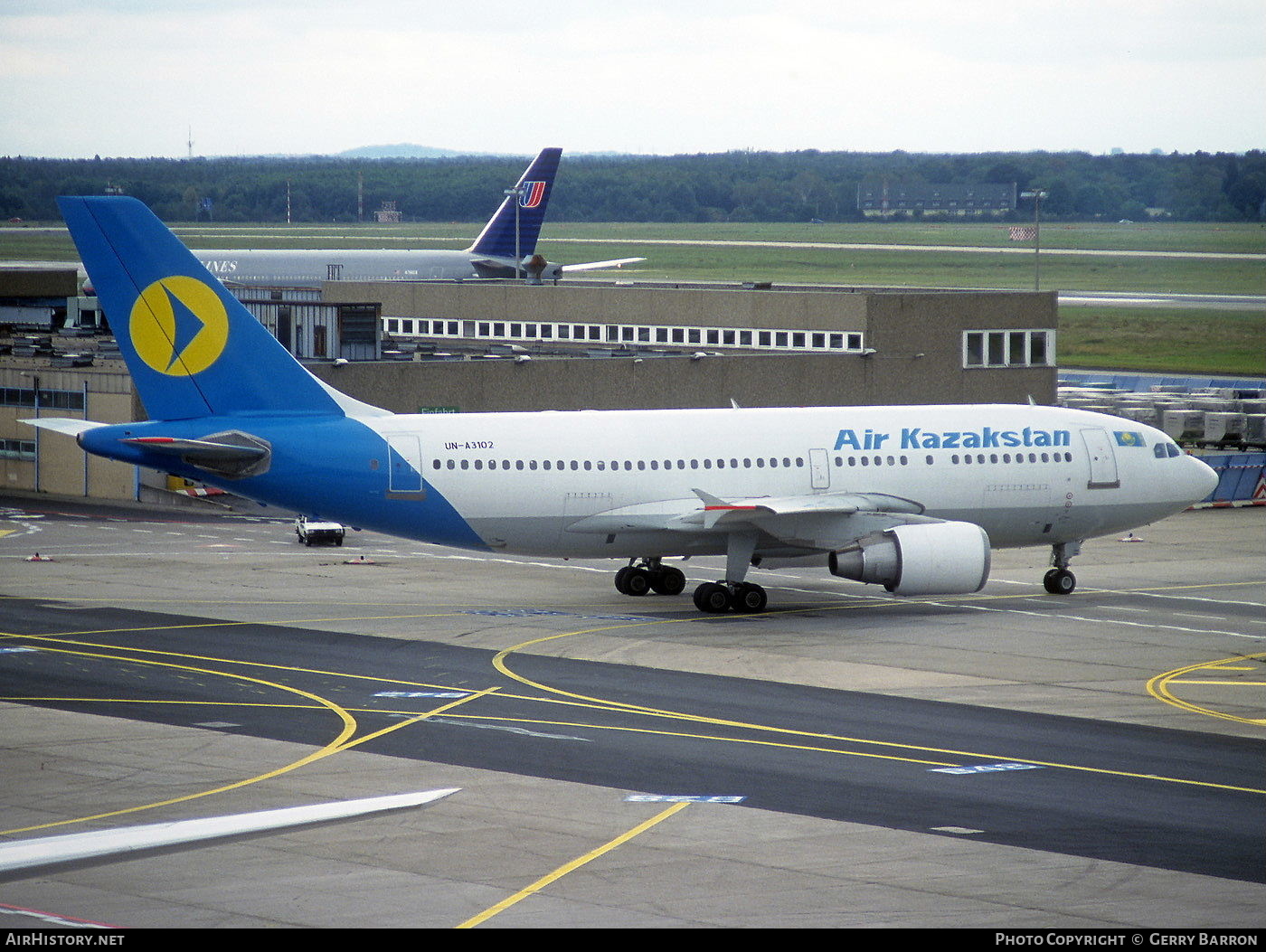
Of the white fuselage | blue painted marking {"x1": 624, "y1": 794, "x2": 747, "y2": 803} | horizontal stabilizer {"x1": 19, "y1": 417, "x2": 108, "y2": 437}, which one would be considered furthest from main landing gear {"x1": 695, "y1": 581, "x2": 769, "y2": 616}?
blue painted marking {"x1": 624, "y1": 794, "x2": 747, "y2": 803}

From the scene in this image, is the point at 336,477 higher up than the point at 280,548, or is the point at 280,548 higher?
the point at 336,477

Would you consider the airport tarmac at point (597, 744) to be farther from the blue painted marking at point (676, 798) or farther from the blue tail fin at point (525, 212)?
the blue tail fin at point (525, 212)

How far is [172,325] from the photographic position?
39000mm

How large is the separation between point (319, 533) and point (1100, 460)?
25271mm

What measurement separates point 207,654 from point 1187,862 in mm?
21560

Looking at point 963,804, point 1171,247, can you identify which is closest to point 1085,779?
point 963,804

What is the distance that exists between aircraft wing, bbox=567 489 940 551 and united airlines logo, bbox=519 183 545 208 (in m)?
82.1

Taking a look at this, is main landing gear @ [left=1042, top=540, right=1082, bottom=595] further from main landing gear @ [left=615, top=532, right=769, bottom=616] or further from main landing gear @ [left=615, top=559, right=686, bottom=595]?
main landing gear @ [left=615, top=559, right=686, bottom=595]

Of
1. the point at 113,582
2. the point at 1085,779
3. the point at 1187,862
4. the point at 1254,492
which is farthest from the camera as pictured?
the point at 1254,492

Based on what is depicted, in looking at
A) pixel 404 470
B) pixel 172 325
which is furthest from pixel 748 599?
pixel 172 325

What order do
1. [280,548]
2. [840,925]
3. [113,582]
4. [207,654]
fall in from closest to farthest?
[840,925] < [207,654] < [113,582] < [280,548]

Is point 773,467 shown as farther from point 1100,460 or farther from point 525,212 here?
point 525,212

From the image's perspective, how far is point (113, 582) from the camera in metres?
45.7

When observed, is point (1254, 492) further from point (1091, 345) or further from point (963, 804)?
point (1091, 345)
